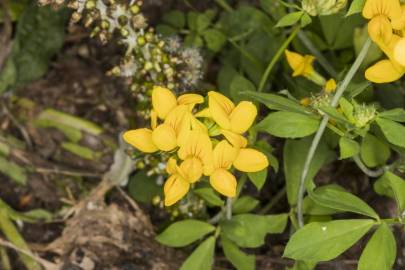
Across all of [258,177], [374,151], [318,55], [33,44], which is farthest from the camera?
[33,44]


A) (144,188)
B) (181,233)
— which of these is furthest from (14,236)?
(181,233)

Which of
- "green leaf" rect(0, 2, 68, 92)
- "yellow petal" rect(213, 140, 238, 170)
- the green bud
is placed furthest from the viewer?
"green leaf" rect(0, 2, 68, 92)

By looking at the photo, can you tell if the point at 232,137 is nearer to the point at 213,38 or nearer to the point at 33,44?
the point at 213,38

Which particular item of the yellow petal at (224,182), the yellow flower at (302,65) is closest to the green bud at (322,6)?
A: the yellow flower at (302,65)

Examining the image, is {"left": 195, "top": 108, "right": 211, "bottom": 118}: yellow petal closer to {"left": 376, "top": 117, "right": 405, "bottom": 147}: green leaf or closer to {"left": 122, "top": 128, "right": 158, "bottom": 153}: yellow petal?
{"left": 122, "top": 128, "right": 158, "bottom": 153}: yellow petal

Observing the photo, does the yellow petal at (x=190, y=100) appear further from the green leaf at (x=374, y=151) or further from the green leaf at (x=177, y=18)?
the green leaf at (x=177, y=18)

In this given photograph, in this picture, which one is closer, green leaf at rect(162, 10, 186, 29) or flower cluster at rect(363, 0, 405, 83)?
flower cluster at rect(363, 0, 405, 83)

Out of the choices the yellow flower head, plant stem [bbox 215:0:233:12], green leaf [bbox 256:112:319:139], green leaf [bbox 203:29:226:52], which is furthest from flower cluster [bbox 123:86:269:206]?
plant stem [bbox 215:0:233:12]
